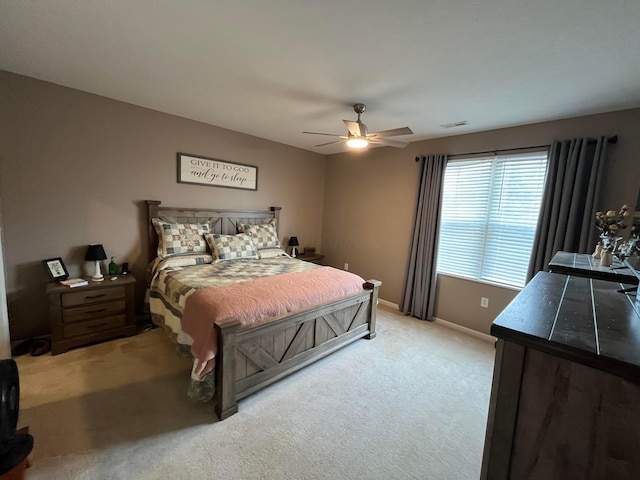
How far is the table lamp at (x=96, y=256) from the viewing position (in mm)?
2725

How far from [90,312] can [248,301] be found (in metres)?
1.78

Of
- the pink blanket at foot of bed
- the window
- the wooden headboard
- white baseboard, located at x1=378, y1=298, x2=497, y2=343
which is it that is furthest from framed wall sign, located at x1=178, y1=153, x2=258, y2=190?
white baseboard, located at x1=378, y1=298, x2=497, y2=343

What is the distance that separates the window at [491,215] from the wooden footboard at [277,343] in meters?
1.43

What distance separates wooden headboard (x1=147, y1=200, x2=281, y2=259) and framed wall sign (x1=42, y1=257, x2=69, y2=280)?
0.79 meters

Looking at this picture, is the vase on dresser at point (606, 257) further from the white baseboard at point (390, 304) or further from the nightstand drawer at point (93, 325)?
the nightstand drawer at point (93, 325)

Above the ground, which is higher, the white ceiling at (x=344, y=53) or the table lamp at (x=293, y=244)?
the white ceiling at (x=344, y=53)

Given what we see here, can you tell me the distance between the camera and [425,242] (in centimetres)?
374

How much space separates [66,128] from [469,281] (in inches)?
189

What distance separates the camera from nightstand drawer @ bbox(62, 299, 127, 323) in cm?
252

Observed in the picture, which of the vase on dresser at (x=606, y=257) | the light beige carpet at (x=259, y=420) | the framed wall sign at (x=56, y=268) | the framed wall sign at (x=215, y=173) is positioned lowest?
the light beige carpet at (x=259, y=420)

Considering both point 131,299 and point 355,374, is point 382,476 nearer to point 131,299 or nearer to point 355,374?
point 355,374

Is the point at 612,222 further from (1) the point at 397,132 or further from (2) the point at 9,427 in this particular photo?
(2) the point at 9,427

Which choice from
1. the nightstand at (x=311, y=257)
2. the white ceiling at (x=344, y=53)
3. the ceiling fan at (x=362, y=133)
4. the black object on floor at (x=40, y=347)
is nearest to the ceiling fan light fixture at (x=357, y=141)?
the ceiling fan at (x=362, y=133)

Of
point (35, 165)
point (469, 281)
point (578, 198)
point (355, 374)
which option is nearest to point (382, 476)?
point (355, 374)
